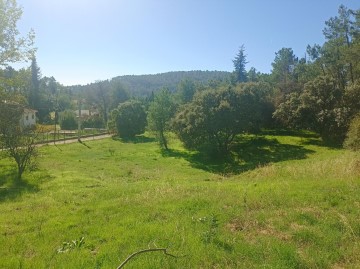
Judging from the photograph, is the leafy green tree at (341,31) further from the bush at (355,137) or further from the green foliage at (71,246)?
the green foliage at (71,246)

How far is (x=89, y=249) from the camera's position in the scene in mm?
6895

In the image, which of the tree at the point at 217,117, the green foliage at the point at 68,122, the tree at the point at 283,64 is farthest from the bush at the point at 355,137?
the green foliage at the point at 68,122

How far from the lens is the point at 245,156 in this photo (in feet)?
119

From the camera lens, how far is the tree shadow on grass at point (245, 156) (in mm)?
31562

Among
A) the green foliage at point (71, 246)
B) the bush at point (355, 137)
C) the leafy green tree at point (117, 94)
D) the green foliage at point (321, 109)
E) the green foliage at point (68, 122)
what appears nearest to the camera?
the green foliage at point (71, 246)

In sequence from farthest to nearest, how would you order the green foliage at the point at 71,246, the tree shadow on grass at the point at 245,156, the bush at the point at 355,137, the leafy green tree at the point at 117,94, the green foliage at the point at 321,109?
the leafy green tree at the point at 117,94 < the green foliage at the point at 321,109 < the tree shadow on grass at the point at 245,156 < the bush at the point at 355,137 < the green foliage at the point at 71,246

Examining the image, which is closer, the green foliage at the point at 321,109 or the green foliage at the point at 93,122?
the green foliage at the point at 321,109

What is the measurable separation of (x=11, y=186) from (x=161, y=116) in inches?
1159

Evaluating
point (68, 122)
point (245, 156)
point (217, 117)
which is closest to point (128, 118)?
point (68, 122)

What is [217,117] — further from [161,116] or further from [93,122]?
[93,122]

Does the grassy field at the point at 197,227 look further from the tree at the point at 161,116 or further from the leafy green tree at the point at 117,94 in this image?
the leafy green tree at the point at 117,94

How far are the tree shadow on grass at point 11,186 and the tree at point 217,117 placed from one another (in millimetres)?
19874

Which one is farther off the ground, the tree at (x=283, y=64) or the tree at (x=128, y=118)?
the tree at (x=283, y=64)

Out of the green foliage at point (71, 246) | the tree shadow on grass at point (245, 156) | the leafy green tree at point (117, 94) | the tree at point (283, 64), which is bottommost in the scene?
the tree shadow on grass at point (245, 156)
